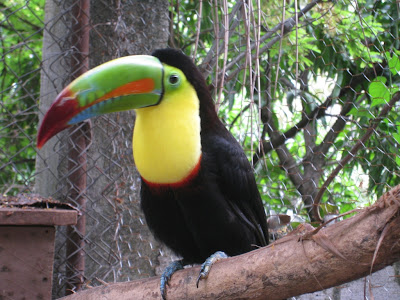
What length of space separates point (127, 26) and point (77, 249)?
0.96m

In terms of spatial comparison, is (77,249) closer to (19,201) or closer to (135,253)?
(135,253)

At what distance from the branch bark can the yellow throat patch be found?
0.28 metres

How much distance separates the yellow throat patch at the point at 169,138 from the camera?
1314 mm

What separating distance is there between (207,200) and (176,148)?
0.59ft

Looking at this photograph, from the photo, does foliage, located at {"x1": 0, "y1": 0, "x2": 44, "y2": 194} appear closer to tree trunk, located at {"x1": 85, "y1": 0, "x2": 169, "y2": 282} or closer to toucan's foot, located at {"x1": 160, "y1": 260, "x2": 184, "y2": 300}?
tree trunk, located at {"x1": 85, "y1": 0, "x2": 169, "y2": 282}

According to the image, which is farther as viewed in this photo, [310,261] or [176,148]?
[176,148]

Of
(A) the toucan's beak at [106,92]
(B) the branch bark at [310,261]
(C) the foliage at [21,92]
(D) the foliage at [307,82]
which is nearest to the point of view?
(B) the branch bark at [310,261]

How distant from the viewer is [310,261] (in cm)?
94

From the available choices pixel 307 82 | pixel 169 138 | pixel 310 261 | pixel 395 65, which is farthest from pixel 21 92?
pixel 310 261

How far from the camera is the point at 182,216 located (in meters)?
1.42

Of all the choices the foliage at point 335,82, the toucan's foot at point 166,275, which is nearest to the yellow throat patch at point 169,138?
the toucan's foot at point 166,275

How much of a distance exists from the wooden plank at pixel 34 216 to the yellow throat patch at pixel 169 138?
0.25 m

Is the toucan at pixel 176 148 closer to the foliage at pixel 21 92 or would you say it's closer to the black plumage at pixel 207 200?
the black plumage at pixel 207 200

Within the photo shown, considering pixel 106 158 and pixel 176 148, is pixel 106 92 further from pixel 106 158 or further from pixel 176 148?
pixel 106 158
